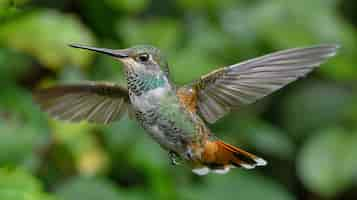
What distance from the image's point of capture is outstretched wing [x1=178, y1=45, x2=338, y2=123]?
7.94 feet

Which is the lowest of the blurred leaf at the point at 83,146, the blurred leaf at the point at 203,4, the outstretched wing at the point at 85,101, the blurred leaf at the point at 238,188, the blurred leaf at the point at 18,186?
the blurred leaf at the point at 238,188

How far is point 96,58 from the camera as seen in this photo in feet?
14.3

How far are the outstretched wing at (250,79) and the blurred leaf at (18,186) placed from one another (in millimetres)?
640

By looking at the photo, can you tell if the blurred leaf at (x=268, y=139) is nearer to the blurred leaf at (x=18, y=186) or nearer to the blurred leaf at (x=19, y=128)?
the blurred leaf at (x=19, y=128)

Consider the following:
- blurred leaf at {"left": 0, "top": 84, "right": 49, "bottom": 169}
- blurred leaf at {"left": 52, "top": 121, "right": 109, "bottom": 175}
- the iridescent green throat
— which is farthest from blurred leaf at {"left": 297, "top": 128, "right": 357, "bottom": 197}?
the iridescent green throat

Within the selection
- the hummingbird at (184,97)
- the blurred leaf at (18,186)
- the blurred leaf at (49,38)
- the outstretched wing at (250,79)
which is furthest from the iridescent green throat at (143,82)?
the blurred leaf at (49,38)

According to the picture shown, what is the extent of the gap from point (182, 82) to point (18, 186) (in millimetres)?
1478

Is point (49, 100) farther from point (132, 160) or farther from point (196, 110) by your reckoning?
point (132, 160)

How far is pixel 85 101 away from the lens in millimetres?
2697

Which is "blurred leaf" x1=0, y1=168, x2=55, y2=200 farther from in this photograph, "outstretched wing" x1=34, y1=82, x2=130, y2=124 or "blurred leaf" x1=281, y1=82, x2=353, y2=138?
"blurred leaf" x1=281, y1=82, x2=353, y2=138

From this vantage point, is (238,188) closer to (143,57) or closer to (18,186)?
(18,186)

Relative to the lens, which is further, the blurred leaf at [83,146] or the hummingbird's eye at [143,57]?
the blurred leaf at [83,146]

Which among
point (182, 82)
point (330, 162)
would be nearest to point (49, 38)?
point (182, 82)

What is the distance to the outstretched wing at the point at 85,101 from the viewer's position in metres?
2.60
